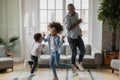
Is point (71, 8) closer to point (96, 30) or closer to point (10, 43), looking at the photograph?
point (96, 30)

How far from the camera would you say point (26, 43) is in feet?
25.7

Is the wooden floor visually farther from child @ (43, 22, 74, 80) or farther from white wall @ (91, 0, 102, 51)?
child @ (43, 22, 74, 80)

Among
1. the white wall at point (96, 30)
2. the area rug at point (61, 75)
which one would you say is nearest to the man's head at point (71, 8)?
the area rug at point (61, 75)

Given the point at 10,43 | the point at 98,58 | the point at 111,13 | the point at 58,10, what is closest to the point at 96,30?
the point at 111,13

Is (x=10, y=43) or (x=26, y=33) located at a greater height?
(x=26, y=33)

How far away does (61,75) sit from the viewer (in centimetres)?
597

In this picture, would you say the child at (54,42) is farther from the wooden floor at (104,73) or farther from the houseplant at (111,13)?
the houseplant at (111,13)

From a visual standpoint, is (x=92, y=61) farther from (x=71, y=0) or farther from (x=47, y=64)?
(x=71, y=0)

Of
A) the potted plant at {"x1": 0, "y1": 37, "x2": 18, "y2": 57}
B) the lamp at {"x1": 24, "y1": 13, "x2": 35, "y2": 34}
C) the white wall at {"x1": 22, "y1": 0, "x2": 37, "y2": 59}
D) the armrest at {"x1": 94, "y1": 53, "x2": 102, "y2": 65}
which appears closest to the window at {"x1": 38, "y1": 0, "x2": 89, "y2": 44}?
the white wall at {"x1": 22, "y1": 0, "x2": 37, "y2": 59}

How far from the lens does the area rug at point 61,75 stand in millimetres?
5625

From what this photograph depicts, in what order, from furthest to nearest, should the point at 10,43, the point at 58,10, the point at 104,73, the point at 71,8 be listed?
the point at 58,10
the point at 10,43
the point at 104,73
the point at 71,8

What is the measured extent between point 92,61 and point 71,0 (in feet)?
7.34

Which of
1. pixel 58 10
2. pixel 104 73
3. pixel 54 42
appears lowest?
pixel 104 73

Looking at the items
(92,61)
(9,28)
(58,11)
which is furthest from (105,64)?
(9,28)
